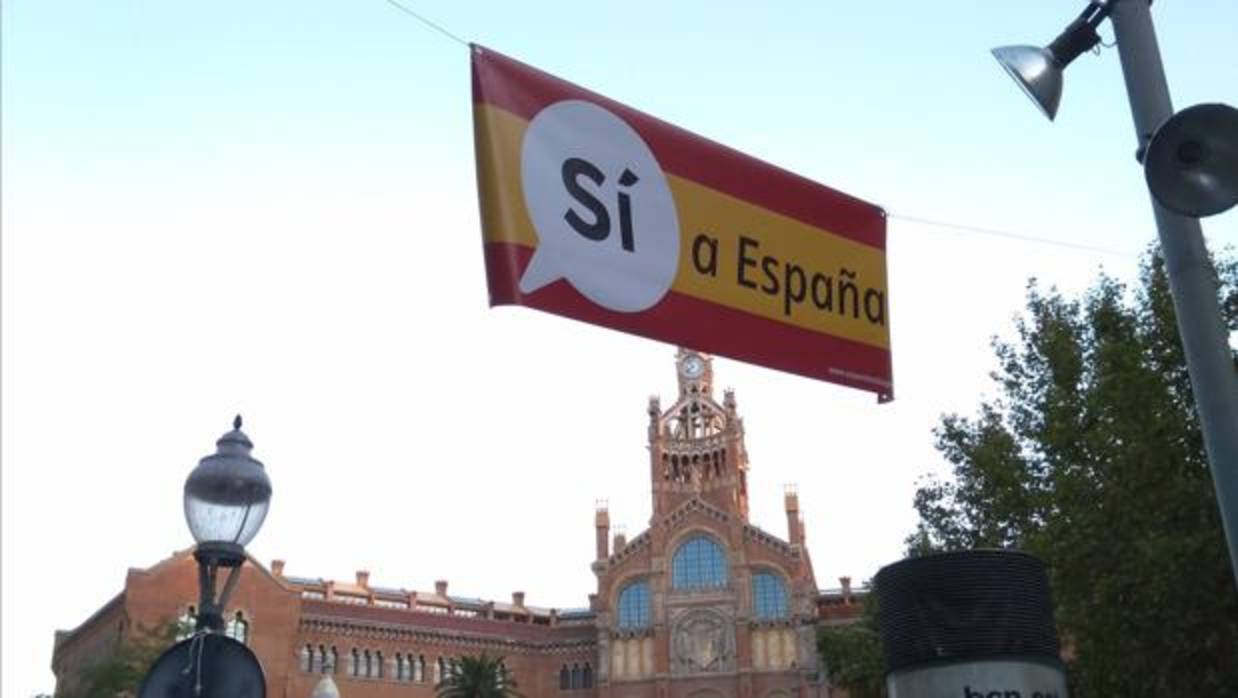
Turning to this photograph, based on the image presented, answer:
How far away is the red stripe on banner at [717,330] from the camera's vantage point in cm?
555

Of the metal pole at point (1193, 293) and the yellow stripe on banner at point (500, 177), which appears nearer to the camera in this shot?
the metal pole at point (1193, 293)

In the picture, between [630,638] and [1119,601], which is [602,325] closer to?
[1119,601]

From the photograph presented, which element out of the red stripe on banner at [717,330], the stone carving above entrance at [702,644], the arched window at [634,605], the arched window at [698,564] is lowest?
the red stripe on banner at [717,330]

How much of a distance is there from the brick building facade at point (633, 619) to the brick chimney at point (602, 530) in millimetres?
89

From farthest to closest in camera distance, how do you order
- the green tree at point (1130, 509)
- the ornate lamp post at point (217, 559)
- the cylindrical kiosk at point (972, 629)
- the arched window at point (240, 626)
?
the arched window at point (240, 626) < the green tree at point (1130, 509) < the cylindrical kiosk at point (972, 629) < the ornate lamp post at point (217, 559)

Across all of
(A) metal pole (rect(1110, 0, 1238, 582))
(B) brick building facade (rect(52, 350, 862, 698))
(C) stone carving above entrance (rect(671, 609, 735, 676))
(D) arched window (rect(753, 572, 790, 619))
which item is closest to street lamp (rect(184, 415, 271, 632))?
(A) metal pole (rect(1110, 0, 1238, 582))

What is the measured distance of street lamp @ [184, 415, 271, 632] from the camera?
702 centimetres

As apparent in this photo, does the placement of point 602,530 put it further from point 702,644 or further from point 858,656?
point 858,656

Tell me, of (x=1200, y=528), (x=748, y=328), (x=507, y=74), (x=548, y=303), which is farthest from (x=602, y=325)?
(x=1200, y=528)

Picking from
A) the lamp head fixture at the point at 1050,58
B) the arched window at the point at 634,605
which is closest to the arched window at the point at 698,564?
the arched window at the point at 634,605

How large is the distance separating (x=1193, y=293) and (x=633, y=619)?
224 feet

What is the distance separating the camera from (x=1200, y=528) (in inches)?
857

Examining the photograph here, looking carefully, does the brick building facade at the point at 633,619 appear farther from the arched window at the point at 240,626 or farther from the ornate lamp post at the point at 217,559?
the ornate lamp post at the point at 217,559

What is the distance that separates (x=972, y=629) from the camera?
273 inches
